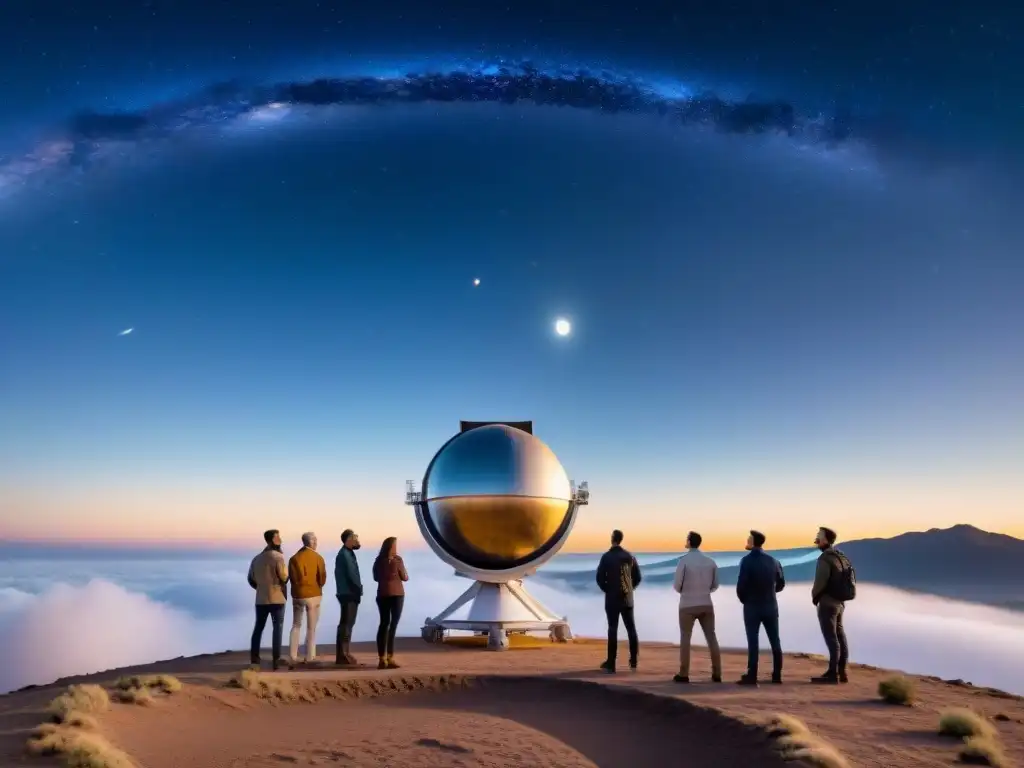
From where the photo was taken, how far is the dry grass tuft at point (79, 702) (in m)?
9.78

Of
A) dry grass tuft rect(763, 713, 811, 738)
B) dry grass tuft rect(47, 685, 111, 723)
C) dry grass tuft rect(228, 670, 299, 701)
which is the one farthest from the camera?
dry grass tuft rect(228, 670, 299, 701)

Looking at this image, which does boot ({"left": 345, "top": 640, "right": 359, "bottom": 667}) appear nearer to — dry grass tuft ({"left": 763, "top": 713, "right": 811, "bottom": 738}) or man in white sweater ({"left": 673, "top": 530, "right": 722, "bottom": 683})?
man in white sweater ({"left": 673, "top": 530, "right": 722, "bottom": 683})

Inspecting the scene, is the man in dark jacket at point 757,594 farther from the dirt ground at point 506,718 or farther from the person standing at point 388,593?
the person standing at point 388,593

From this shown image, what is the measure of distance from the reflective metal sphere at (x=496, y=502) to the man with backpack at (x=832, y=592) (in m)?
8.10

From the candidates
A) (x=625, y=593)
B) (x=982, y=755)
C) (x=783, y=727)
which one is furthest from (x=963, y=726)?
(x=625, y=593)

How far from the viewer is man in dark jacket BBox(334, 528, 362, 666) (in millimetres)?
13836

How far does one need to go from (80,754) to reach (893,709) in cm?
955

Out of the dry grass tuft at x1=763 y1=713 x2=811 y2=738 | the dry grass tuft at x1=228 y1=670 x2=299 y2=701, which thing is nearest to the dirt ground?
the dry grass tuft at x1=228 y1=670 x2=299 y2=701

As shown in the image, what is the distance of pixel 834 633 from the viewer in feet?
41.2

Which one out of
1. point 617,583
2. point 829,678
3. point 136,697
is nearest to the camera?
point 136,697

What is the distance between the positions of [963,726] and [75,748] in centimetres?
936

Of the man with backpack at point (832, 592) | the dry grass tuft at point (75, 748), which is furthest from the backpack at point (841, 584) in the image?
→ the dry grass tuft at point (75, 748)

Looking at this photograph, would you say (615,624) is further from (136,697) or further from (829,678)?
(136,697)

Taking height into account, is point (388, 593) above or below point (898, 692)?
above
